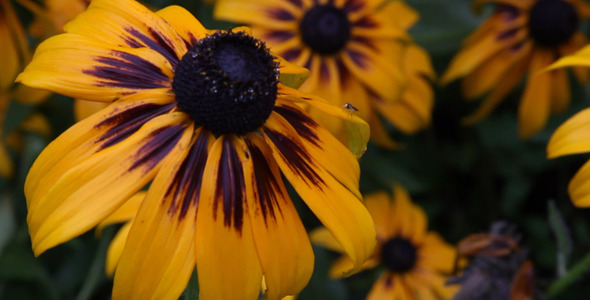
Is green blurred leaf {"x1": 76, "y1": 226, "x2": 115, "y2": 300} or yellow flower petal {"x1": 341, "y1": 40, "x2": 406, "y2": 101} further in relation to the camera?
yellow flower petal {"x1": 341, "y1": 40, "x2": 406, "y2": 101}

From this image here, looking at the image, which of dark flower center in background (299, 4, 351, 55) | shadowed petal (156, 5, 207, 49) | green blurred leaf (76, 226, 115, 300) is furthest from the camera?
dark flower center in background (299, 4, 351, 55)

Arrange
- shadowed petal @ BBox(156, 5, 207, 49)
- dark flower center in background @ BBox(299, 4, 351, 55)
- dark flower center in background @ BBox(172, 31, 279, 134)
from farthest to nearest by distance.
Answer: dark flower center in background @ BBox(299, 4, 351, 55), shadowed petal @ BBox(156, 5, 207, 49), dark flower center in background @ BBox(172, 31, 279, 134)

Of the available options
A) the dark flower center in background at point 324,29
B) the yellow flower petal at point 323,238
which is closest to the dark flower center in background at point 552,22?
the dark flower center in background at point 324,29

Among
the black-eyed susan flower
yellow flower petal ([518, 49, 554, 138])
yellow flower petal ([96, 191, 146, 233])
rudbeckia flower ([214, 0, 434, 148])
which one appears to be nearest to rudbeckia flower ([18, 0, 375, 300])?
yellow flower petal ([96, 191, 146, 233])

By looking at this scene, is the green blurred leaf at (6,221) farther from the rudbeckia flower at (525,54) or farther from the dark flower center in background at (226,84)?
the rudbeckia flower at (525,54)

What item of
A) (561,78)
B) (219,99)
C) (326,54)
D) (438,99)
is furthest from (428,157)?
(219,99)

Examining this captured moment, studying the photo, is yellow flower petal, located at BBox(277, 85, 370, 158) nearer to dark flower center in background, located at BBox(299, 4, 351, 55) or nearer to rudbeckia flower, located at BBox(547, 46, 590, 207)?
rudbeckia flower, located at BBox(547, 46, 590, 207)
